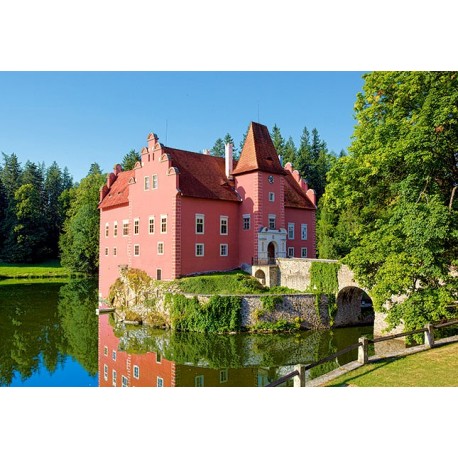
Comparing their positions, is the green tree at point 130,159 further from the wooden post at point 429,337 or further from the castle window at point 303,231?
the wooden post at point 429,337

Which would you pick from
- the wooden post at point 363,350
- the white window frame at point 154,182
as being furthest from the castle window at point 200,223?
the wooden post at point 363,350

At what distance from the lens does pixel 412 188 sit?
1158cm

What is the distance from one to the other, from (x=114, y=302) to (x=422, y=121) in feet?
68.5

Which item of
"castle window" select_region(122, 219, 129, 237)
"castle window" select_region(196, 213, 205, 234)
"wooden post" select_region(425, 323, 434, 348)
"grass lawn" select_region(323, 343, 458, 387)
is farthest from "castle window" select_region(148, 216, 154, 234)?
"wooden post" select_region(425, 323, 434, 348)

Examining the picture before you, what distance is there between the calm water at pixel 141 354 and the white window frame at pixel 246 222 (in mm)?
7957

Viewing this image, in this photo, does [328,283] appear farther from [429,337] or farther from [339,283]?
[429,337]

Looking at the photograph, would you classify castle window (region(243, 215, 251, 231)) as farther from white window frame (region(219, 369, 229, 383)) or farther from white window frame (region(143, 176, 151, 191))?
white window frame (region(219, 369, 229, 383))

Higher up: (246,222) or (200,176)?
(200,176)

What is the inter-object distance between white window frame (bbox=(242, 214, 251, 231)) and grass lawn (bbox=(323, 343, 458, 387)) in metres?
15.0

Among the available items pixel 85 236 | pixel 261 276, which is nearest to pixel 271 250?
pixel 261 276

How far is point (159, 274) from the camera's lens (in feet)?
79.9

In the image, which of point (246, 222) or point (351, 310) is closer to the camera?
point (351, 310)

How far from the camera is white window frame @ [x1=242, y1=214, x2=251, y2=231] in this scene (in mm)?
25703

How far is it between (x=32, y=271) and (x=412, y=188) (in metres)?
45.4
